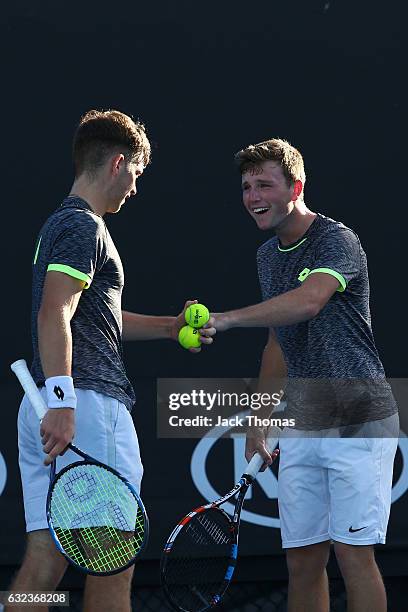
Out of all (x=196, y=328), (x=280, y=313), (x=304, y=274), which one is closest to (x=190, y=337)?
(x=196, y=328)

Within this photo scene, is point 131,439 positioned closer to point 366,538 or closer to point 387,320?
point 366,538

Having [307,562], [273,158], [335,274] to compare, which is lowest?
[307,562]

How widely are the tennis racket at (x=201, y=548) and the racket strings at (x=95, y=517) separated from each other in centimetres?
19

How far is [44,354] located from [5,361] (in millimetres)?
1289

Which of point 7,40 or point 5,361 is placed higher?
point 7,40

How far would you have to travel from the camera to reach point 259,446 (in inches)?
149

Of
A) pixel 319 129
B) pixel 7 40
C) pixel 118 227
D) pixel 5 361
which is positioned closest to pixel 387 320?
pixel 319 129

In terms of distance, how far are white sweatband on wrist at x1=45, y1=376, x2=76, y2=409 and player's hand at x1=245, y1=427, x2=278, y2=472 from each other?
79cm

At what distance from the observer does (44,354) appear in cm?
321

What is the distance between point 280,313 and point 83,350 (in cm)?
55

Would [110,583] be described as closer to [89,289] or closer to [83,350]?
[83,350]

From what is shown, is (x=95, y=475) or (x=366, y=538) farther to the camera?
(x=366, y=538)

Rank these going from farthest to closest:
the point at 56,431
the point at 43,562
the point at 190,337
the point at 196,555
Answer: the point at 196,555 < the point at 190,337 < the point at 43,562 < the point at 56,431

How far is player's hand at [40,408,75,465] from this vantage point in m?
3.15
